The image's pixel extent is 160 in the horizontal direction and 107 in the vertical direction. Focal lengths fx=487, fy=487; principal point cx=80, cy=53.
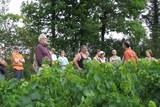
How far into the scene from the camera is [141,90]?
13.6 feet

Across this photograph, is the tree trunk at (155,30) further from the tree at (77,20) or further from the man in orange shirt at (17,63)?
the man in orange shirt at (17,63)

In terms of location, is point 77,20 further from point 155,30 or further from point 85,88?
point 85,88

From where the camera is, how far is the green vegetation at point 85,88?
358cm

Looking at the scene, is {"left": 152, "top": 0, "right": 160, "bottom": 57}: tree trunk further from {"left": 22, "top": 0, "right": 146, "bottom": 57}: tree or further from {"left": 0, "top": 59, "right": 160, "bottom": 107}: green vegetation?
{"left": 0, "top": 59, "right": 160, "bottom": 107}: green vegetation

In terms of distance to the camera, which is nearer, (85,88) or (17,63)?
(85,88)

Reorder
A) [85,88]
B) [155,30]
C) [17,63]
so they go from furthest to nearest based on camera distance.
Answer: [155,30]
[17,63]
[85,88]

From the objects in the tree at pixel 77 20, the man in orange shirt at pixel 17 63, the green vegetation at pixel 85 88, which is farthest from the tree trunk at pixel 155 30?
the green vegetation at pixel 85 88

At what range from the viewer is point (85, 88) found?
372 cm

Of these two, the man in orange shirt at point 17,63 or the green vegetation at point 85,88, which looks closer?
the green vegetation at point 85,88

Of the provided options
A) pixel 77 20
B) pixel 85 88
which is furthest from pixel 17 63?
pixel 77 20

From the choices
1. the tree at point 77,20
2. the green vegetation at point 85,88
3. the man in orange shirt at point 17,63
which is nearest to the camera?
the green vegetation at point 85,88

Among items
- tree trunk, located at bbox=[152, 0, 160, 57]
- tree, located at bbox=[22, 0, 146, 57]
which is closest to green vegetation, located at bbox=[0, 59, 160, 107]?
tree, located at bbox=[22, 0, 146, 57]

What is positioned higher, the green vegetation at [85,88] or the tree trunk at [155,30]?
the green vegetation at [85,88]

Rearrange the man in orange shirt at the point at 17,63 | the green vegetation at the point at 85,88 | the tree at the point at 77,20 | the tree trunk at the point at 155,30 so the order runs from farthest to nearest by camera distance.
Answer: the tree trunk at the point at 155,30, the tree at the point at 77,20, the man in orange shirt at the point at 17,63, the green vegetation at the point at 85,88
